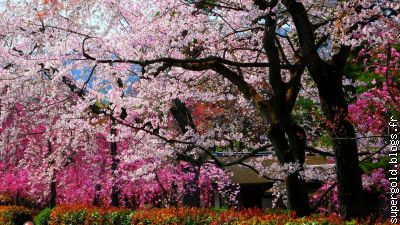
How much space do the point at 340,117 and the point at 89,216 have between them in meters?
7.91

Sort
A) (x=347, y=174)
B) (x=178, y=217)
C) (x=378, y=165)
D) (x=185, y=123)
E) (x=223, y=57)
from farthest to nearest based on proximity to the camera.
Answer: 1. (x=185, y=123)
2. (x=378, y=165)
3. (x=178, y=217)
4. (x=223, y=57)
5. (x=347, y=174)

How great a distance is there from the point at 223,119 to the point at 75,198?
316 inches

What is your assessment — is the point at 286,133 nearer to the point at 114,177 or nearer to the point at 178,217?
the point at 178,217

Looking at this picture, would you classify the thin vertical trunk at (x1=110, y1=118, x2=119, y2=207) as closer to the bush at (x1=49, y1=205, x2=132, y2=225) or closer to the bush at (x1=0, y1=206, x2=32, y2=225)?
the bush at (x1=49, y1=205, x2=132, y2=225)

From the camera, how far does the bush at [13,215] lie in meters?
19.0

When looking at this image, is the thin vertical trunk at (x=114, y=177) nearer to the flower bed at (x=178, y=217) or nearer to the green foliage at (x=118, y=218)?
the flower bed at (x=178, y=217)

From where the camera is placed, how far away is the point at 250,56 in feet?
42.3

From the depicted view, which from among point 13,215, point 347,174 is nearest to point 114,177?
point 13,215

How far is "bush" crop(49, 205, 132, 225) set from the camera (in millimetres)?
12156

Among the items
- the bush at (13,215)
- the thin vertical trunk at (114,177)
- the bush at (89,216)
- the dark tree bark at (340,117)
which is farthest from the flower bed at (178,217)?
the bush at (13,215)

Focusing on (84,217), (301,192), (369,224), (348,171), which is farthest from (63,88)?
(369,224)

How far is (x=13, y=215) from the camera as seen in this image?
63.8 feet

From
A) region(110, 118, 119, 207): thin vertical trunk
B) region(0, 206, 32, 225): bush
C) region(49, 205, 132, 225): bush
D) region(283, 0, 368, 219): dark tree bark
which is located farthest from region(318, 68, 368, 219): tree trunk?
region(0, 206, 32, 225): bush

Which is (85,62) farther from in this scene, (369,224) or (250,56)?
(369,224)
